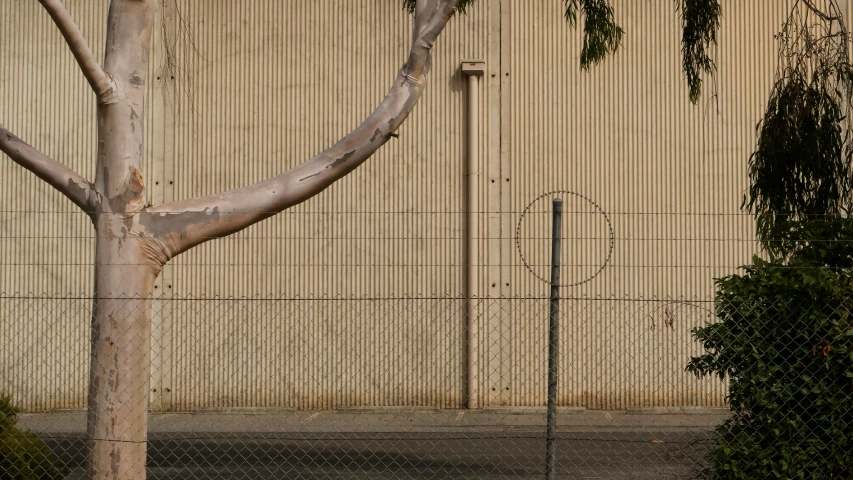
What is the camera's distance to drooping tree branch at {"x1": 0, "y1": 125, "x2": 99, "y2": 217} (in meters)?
6.61

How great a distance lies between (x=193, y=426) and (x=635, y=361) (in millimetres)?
5785

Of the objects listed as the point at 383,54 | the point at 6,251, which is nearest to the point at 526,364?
the point at 383,54

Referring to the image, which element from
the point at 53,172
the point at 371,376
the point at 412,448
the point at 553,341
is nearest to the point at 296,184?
the point at 53,172

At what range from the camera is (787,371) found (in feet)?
22.0

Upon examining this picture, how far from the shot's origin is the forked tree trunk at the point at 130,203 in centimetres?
646

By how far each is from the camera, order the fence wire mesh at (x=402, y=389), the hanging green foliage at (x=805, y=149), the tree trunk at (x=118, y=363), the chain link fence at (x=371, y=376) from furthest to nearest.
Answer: the chain link fence at (x=371, y=376), the fence wire mesh at (x=402, y=389), the hanging green foliage at (x=805, y=149), the tree trunk at (x=118, y=363)

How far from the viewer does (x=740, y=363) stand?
6.79 metres

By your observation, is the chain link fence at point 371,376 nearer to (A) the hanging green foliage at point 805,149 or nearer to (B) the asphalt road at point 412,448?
(B) the asphalt road at point 412,448

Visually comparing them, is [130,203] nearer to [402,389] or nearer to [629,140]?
[402,389]

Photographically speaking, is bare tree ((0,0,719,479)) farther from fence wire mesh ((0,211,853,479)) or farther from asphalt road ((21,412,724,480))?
asphalt road ((21,412,724,480))

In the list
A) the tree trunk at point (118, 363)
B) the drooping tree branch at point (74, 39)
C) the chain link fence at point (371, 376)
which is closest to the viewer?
the drooping tree branch at point (74, 39)

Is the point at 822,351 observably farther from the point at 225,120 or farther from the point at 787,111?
the point at 225,120

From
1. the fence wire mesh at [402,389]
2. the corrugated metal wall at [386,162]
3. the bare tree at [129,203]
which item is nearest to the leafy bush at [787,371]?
the fence wire mesh at [402,389]

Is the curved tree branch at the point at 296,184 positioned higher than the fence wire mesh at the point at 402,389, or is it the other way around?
the curved tree branch at the point at 296,184
